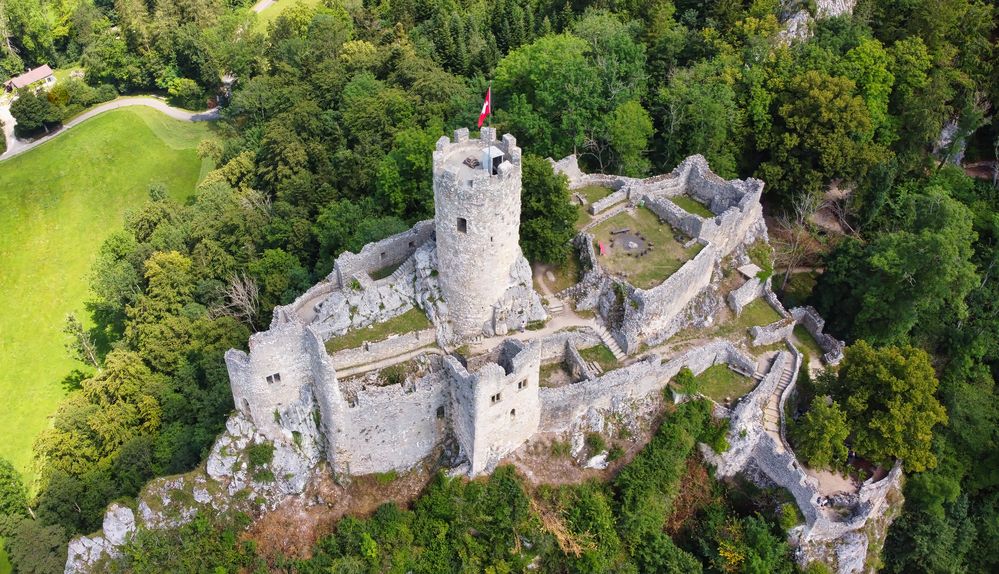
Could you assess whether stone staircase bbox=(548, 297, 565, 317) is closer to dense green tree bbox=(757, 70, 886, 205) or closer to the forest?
the forest

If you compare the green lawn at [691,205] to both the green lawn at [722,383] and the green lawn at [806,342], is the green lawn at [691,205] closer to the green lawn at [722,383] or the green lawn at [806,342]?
the green lawn at [806,342]

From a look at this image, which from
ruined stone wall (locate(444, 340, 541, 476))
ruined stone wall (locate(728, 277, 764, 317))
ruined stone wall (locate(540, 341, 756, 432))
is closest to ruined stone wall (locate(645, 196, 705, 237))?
ruined stone wall (locate(728, 277, 764, 317))

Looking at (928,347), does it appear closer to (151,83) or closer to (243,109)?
(243,109)

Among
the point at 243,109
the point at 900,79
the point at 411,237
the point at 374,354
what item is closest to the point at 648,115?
the point at 900,79

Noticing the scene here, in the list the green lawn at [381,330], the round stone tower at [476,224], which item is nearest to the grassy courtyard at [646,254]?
the round stone tower at [476,224]

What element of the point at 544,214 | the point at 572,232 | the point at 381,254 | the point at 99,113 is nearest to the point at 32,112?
the point at 99,113
